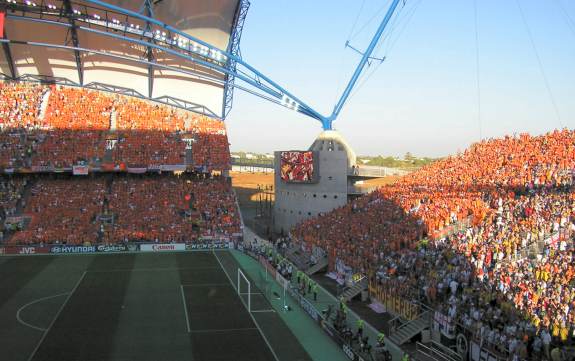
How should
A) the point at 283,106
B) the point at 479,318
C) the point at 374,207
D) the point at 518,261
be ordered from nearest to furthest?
1. the point at 479,318
2. the point at 518,261
3. the point at 374,207
4. the point at 283,106

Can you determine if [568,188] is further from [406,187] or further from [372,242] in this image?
[406,187]

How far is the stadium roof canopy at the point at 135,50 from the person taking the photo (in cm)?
4353

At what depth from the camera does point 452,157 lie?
39812mm

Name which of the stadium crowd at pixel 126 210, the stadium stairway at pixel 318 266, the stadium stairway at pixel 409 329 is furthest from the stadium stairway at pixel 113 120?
the stadium stairway at pixel 409 329

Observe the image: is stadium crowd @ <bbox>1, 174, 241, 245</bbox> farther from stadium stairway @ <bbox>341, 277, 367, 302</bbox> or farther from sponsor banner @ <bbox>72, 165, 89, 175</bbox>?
stadium stairway @ <bbox>341, 277, 367, 302</bbox>

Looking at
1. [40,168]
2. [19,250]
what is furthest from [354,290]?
[40,168]

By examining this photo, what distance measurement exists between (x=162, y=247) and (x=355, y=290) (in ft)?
60.5

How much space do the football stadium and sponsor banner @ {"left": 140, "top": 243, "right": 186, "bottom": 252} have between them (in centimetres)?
14

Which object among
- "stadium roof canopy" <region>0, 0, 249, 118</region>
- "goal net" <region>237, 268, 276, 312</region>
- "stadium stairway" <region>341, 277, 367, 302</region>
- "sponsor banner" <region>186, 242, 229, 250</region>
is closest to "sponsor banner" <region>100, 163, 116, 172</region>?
"stadium roof canopy" <region>0, 0, 249, 118</region>

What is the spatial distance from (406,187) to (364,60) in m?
11.3

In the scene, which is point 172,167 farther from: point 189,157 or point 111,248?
point 111,248

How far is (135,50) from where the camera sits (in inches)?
1997

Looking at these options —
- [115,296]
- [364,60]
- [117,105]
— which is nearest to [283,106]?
[364,60]

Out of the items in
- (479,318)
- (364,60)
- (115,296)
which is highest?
(364,60)
